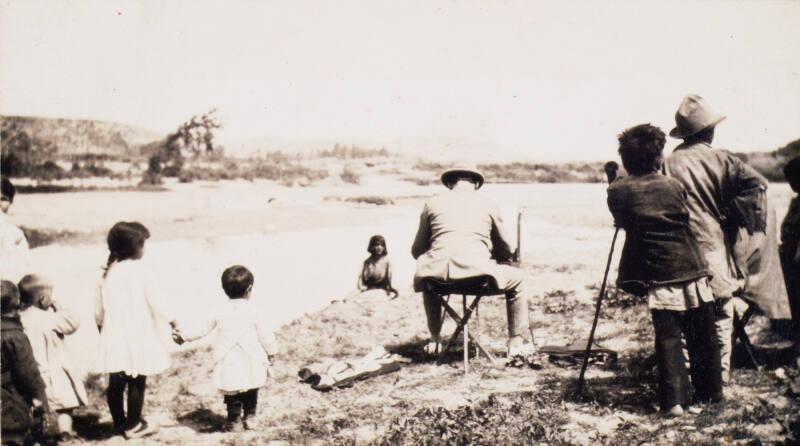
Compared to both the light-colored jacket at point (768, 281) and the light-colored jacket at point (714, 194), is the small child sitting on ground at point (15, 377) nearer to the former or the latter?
the light-colored jacket at point (714, 194)

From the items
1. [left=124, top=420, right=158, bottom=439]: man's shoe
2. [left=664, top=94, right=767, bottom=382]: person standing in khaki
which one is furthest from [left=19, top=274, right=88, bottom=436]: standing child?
[left=664, top=94, right=767, bottom=382]: person standing in khaki

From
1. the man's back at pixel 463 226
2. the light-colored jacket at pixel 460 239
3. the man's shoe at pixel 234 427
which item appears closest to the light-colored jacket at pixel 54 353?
the man's shoe at pixel 234 427

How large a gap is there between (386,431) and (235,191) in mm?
18199

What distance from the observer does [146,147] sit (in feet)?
66.9

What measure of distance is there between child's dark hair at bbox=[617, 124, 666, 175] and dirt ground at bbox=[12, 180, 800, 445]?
4.73 feet

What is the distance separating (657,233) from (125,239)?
Result: 3317 mm

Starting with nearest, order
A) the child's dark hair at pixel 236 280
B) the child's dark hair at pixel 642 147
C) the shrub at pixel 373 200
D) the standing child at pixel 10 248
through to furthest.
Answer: the child's dark hair at pixel 642 147, the child's dark hair at pixel 236 280, the standing child at pixel 10 248, the shrub at pixel 373 200

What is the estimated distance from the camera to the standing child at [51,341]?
4551mm

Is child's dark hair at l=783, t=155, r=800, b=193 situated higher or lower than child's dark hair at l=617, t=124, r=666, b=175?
lower

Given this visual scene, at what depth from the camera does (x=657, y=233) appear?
168 inches

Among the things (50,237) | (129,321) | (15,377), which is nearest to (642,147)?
(129,321)

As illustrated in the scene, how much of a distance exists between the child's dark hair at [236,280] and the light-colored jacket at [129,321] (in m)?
0.44

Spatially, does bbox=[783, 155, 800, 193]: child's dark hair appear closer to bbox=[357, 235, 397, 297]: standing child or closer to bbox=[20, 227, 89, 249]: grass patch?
bbox=[357, 235, 397, 297]: standing child

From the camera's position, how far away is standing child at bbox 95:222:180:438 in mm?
4570
